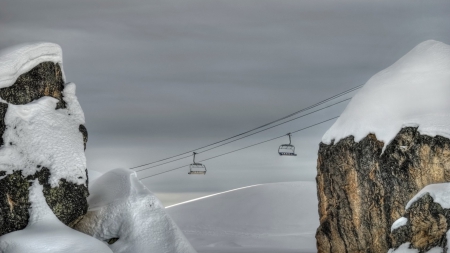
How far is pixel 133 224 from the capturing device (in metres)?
26.1

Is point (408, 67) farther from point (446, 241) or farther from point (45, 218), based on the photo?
point (45, 218)

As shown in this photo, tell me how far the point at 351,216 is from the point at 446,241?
621cm

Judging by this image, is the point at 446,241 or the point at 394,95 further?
the point at 394,95

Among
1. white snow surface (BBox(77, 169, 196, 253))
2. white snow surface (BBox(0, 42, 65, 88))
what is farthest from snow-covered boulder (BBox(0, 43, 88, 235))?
white snow surface (BBox(77, 169, 196, 253))

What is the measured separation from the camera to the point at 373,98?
24.9 meters

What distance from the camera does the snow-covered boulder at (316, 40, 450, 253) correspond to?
2220 cm

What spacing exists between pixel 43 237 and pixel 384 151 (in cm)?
1104

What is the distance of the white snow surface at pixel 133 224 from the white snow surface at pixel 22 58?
554 cm

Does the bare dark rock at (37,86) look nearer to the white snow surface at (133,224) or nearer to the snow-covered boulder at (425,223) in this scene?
the white snow surface at (133,224)

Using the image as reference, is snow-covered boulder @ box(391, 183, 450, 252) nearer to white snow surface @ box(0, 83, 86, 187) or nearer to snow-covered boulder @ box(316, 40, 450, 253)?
snow-covered boulder @ box(316, 40, 450, 253)

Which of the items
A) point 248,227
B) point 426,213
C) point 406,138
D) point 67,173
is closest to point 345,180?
point 406,138

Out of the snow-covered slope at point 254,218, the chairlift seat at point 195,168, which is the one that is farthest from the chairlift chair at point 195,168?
the snow-covered slope at point 254,218

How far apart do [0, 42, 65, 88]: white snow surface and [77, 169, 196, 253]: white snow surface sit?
554 centimetres

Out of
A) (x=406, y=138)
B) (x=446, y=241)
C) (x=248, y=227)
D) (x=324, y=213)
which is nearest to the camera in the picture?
(x=446, y=241)
